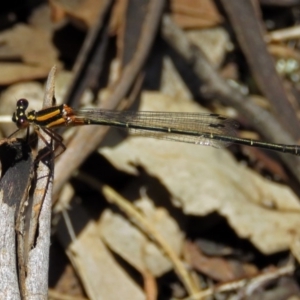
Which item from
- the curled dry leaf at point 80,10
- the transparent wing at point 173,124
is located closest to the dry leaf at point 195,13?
the curled dry leaf at point 80,10

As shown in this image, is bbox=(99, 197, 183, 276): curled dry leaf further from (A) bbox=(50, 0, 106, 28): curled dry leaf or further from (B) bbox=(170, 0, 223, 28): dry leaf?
(B) bbox=(170, 0, 223, 28): dry leaf

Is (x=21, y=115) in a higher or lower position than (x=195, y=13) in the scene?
lower

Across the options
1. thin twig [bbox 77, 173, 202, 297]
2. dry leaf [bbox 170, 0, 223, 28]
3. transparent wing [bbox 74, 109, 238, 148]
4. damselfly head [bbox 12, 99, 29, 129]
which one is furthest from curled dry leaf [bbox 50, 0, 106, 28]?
thin twig [bbox 77, 173, 202, 297]

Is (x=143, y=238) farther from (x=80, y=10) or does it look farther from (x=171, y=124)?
(x=80, y=10)

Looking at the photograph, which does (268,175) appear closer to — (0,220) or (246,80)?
(246,80)

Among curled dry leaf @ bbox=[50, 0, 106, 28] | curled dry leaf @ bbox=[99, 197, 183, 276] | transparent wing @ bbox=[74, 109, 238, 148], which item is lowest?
curled dry leaf @ bbox=[99, 197, 183, 276]

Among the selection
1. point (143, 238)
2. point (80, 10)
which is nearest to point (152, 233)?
point (143, 238)

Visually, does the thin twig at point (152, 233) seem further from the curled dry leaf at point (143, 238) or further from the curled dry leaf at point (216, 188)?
the curled dry leaf at point (216, 188)

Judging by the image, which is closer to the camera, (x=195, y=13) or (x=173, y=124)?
(x=173, y=124)
